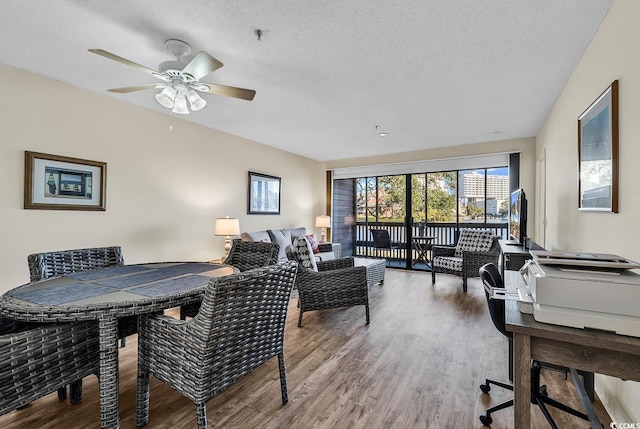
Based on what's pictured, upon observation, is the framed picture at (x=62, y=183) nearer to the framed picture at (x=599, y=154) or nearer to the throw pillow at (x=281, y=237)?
the throw pillow at (x=281, y=237)

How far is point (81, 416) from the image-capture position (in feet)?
5.72

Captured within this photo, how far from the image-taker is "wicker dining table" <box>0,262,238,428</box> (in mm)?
1393

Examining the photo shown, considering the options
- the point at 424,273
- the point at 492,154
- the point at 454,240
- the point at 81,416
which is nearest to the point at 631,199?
the point at 81,416

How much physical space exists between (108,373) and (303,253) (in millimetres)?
1931

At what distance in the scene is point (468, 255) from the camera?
434 centimetres

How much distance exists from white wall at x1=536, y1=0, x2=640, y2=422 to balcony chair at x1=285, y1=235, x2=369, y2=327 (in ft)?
6.21

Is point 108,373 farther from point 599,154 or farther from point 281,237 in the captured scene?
point 281,237

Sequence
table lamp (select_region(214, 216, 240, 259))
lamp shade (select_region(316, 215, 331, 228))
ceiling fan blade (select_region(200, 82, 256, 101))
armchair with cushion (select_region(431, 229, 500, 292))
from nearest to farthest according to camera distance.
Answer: ceiling fan blade (select_region(200, 82, 256, 101)) → table lamp (select_region(214, 216, 240, 259)) → armchair with cushion (select_region(431, 229, 500, 292)) → lamp shade (select_region(316, 215, 331, 228))

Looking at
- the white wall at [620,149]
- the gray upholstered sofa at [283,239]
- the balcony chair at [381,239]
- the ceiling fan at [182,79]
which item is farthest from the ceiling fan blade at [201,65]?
the balcony chair at [381,239]

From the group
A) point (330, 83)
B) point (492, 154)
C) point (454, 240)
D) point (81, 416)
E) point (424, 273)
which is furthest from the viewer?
point (454, 240)

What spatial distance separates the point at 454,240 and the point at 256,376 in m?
5.28

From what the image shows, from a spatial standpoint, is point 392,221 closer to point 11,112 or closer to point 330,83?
point 330,83

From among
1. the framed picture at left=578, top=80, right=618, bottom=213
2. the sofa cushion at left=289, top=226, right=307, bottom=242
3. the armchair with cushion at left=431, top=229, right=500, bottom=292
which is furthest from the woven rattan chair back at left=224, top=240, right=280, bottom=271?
the armchair with cushion at left=431, top=229, right=500, bottom=292

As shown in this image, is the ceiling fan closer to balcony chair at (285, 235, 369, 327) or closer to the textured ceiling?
the textured ceiling
